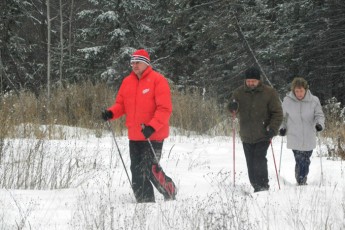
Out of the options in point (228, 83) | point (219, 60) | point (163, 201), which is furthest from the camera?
point (219, 60)

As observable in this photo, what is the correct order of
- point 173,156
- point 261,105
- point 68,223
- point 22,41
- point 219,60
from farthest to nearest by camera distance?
point 22,41 → point 219,60 → point 173,156 → point 261,105 → point 68,223

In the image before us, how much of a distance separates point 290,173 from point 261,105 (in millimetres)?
2152

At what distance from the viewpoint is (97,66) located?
25844mm

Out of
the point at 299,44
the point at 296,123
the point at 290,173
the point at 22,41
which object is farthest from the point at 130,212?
the point at 22,41

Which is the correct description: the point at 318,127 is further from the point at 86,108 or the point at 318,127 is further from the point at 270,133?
the point at 86,108

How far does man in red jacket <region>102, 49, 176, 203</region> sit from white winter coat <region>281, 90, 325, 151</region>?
7.23ft

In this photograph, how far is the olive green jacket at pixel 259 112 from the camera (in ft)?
21.0

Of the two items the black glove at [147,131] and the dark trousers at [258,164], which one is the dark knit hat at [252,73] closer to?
the dark trousers at [258,164]

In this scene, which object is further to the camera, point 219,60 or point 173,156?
→ point 219,60

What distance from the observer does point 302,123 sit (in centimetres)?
696

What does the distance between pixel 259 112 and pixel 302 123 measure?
2.80 ft

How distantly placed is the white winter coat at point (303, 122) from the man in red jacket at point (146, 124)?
220 centimetres

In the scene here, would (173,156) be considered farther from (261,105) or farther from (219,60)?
(219,60)

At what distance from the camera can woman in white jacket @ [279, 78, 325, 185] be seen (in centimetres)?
691
